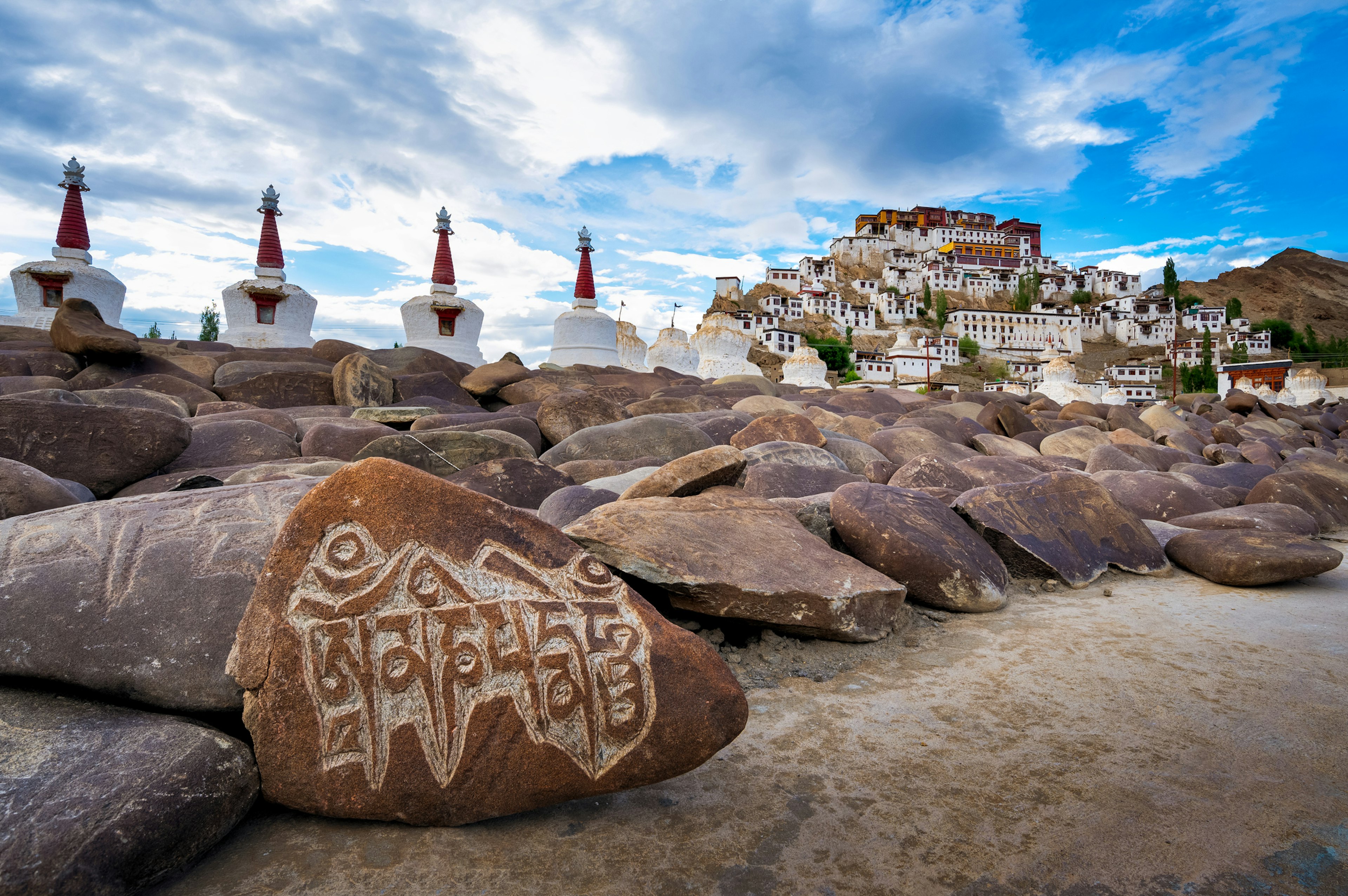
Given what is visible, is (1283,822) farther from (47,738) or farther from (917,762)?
(47,738)

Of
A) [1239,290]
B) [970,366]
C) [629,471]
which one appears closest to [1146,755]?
[629,471]

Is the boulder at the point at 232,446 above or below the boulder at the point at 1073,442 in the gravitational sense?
above

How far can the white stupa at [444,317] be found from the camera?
883 inches

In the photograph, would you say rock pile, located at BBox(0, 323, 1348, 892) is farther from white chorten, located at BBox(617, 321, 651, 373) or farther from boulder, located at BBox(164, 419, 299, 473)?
white chorten, located at BBox(617, 321, 651, 373)

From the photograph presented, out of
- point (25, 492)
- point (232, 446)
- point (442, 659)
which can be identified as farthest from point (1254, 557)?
point (232, 446)

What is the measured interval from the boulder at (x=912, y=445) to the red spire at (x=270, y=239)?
20434 mm

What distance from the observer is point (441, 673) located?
1891mm

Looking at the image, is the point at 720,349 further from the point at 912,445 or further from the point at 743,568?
the point at 743,568

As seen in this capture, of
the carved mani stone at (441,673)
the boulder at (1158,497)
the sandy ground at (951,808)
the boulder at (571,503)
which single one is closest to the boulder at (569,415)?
the boulder at (571,503)

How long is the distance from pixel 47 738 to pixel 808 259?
72.8m

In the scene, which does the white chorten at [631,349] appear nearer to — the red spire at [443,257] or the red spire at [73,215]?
the red spire at [443,257]

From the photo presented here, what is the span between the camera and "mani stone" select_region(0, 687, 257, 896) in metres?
1.51

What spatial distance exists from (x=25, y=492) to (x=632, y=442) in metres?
4.76

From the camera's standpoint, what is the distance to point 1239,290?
239 ft
